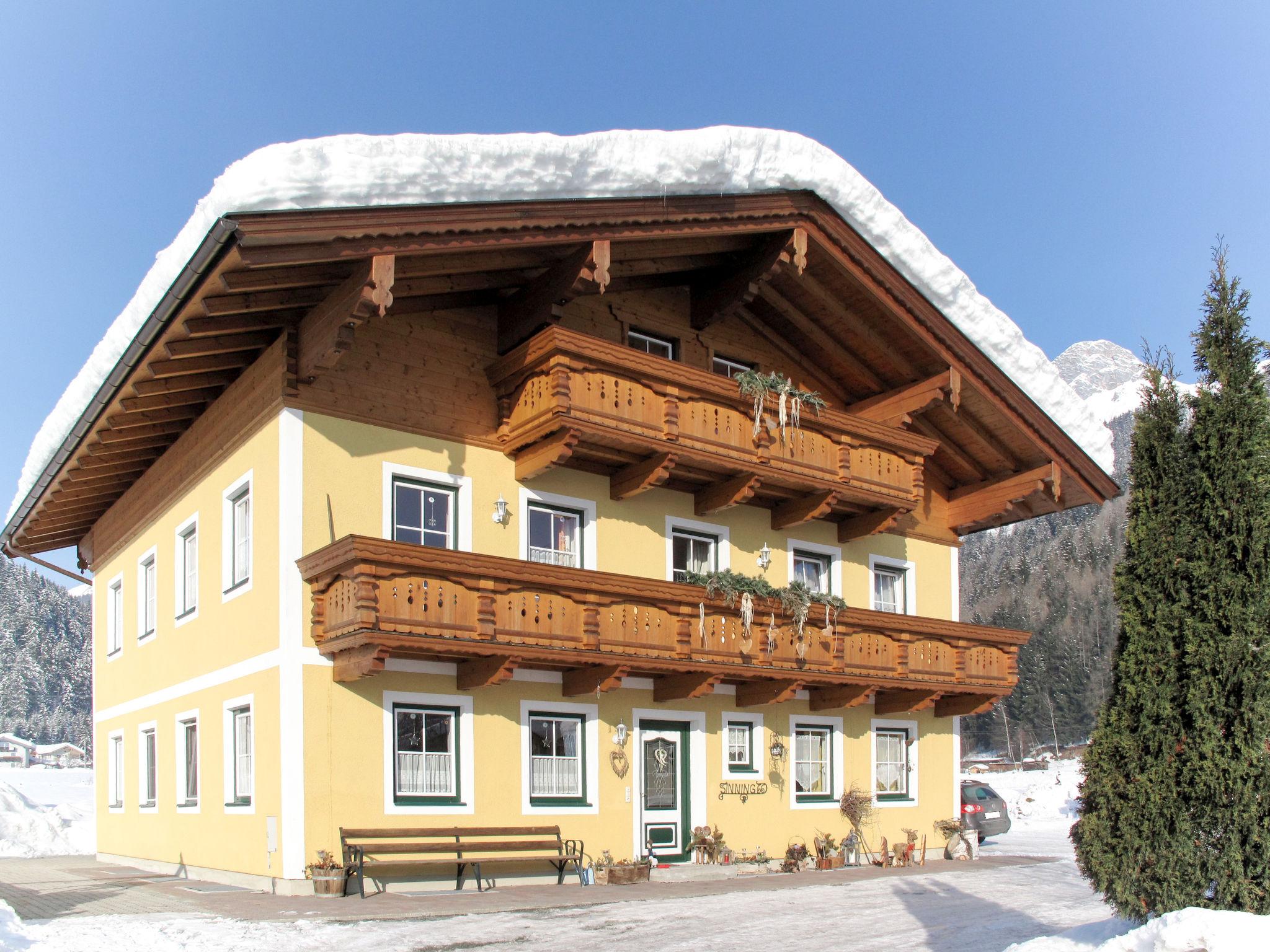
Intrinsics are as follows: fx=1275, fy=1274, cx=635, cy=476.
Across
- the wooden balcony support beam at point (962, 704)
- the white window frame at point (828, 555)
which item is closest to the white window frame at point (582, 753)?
the white window frame at point (828, 555)

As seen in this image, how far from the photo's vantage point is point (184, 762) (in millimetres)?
19969

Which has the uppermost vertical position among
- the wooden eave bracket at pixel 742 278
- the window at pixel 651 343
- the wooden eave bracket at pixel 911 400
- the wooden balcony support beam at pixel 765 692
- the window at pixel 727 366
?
the wooden eave bracket at pixel 742 278

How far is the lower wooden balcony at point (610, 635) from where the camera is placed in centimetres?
1548

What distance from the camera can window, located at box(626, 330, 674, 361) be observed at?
21.0 meters

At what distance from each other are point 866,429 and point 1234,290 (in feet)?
39.5

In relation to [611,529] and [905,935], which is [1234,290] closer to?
[905,935]

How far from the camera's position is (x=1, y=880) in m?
19.4

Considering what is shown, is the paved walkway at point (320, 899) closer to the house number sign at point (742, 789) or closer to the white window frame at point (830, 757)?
the white window frame at point (830, 757)

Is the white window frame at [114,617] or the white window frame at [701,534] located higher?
the white window frame at [701,534]

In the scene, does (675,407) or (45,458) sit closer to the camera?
(675,407)

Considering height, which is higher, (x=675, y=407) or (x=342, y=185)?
(x=342, y=185)

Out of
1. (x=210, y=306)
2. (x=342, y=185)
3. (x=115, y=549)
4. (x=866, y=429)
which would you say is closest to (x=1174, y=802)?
Answer: (x=342, y=185)

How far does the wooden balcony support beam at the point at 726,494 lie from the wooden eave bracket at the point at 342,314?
6.66m

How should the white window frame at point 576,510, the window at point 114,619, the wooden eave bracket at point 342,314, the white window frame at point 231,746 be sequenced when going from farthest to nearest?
the window at point 114,619 < the white window frame at point 576,510 < the white window frame at point 231,746 < the wooden eave bracket at point 342,314
